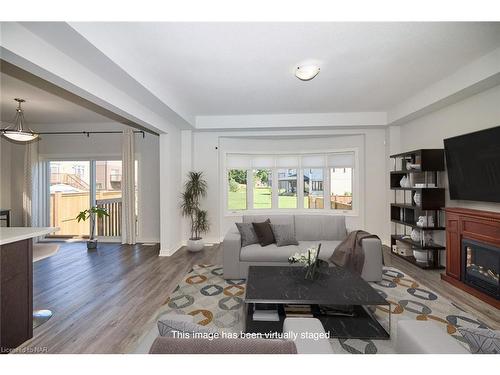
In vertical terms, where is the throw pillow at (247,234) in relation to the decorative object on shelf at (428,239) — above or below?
above

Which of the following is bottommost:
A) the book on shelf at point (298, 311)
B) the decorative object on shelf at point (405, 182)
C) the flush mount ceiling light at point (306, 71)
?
the book on shelf at point (298, 311)

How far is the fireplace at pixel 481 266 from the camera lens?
265cm

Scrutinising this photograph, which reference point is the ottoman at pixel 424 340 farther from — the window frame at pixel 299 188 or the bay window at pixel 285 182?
the bay window at pixel 285 182

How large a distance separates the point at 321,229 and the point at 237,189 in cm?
265

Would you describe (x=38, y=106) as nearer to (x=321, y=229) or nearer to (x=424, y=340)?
(x=321, y=229)

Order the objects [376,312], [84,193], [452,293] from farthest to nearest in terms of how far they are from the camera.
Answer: [84,193] < [452,293] < [376,312]

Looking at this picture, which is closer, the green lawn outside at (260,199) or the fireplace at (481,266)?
the fireplace at (481,266)

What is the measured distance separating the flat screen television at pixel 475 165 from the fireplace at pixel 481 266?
606mm

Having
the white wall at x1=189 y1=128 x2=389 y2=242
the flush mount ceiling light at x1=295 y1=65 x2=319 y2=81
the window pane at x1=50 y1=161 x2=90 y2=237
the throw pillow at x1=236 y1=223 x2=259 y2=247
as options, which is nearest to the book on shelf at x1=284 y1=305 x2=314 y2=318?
the throw pillow at x1=236 y1=223 x2=259 y2=247

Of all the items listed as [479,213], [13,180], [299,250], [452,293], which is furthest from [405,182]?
[13,180]

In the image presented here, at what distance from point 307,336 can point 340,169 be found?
16.6ft

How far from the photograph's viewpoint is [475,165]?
9.92 feet

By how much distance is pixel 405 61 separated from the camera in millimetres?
2789

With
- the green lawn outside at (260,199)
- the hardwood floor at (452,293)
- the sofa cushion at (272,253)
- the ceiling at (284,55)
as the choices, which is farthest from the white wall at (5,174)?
the hardwood floor at (452,293)
